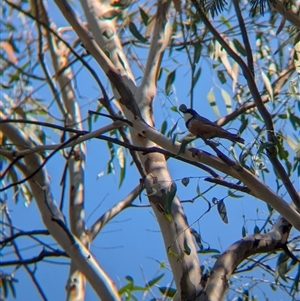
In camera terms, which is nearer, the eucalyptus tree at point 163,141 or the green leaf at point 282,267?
the eucalyptus tree at point 163,141

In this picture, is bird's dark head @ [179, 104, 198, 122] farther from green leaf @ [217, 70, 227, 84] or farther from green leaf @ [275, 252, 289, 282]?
green leaf @ [217, 70, 227, 84]

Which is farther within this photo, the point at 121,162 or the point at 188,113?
the point at 121,162

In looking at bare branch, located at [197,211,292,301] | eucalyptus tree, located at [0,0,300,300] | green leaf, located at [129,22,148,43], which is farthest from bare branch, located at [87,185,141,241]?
bare branch, located at [197,211,292,301]

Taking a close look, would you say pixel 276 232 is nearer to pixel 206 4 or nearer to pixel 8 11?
pixel 206 4

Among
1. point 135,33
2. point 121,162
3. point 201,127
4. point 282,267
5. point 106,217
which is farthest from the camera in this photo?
point 121,162

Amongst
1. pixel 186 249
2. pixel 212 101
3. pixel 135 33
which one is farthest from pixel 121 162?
pixel 186 249

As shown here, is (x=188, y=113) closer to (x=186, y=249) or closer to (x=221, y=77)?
(x=186, y=249)

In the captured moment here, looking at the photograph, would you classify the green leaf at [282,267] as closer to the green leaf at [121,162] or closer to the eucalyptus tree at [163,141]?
the eucalyptus tree at [163,141]

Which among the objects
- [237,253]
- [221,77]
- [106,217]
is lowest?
[237,253]

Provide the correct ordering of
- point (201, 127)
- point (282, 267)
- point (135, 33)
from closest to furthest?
point (201, 127), point (282, 267), point (135, 33)

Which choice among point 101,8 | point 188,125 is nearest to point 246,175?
point 188,125

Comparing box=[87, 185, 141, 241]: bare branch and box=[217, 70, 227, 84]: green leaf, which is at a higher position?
box=[217, 70, 227, 84]: green leaf

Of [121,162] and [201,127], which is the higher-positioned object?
[121,162]

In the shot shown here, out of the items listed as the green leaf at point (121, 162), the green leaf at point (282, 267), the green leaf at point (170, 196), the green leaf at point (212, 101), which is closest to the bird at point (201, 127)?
the green leaf at point (170, 196)
